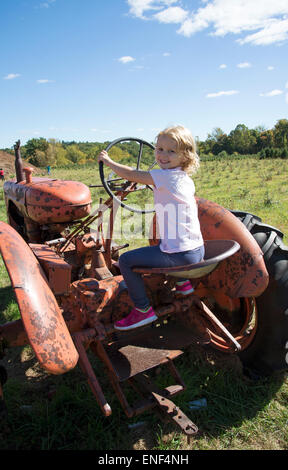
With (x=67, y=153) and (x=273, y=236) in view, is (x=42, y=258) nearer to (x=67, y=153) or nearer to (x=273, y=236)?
(x=273, y=236)

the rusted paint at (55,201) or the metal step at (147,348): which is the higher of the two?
the rusted paint at (55,201)

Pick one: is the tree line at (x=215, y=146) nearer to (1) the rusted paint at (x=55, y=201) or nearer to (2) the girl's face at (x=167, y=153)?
(1) the rusted paint at (x=55, y=201)

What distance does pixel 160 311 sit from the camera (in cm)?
204

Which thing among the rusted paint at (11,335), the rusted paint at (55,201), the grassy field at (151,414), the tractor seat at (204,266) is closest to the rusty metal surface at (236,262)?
the tractor seat at (204,266)

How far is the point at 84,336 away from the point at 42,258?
1.76ft

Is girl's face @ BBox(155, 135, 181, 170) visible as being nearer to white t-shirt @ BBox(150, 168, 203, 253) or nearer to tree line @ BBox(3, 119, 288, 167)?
white t-shirt @ BBox(150, 168, 203, 253)

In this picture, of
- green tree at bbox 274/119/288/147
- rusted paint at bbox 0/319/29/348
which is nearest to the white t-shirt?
rusted paint at bbox 0/319/29/348

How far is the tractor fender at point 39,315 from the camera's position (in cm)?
150

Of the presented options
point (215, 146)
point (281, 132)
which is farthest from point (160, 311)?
point (215, 146)

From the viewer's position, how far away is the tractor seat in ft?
5.27

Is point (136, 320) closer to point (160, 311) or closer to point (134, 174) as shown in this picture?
point (160, 311)
